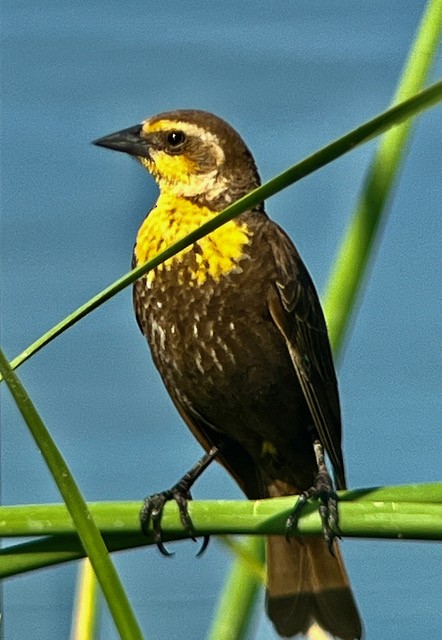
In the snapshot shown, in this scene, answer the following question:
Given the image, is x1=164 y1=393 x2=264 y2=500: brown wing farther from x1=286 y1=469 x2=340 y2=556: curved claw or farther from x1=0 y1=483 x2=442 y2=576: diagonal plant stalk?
x1=0 y1=483 x2=442 y2=576: diagonal plant stalk

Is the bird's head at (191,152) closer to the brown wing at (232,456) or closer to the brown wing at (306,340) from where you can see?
the brown wing at (306,340)

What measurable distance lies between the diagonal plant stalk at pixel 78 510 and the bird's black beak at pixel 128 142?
1.39m

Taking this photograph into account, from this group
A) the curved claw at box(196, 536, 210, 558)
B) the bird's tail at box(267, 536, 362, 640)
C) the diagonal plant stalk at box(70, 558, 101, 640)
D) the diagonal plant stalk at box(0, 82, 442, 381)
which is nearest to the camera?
the diagonal plant stalk at box(0, 82, 442, 381)

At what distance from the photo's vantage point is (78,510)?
83 centimetres

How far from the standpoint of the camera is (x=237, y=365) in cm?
201

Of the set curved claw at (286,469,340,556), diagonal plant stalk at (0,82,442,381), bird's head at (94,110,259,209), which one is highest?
bird's head at (94,110,259,209)

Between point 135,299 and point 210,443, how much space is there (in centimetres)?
32

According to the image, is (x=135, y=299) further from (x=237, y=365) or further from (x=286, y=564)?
(x=286, y=564)

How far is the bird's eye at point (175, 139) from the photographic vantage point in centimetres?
220

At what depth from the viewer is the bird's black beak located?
2166 mm

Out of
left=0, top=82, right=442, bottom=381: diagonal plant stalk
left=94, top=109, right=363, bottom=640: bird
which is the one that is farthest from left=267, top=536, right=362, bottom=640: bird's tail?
left=0, top=82, right=442, bottom=381: diagonal plant stalk

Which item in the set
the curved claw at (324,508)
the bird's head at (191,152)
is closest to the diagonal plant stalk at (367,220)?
the curved claw at (324,508)

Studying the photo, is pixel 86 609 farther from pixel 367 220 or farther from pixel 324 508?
pixel 367 220

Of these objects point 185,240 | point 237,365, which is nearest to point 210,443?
point 237,365
